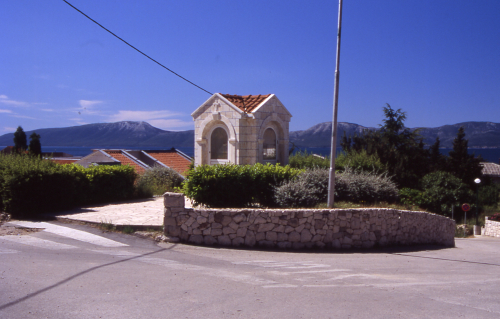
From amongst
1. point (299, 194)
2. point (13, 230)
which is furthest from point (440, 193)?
point (13, 230)

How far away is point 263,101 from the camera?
50.6 feet

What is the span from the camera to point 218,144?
15.7 metres

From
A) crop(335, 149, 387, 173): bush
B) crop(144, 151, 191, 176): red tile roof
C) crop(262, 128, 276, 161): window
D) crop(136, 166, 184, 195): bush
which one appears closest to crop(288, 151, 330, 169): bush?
crop(262, 128, 276, 161): window

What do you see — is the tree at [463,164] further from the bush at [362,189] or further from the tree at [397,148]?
the bush at [362,189]

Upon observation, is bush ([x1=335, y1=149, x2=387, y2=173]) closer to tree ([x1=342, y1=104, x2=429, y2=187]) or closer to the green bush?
tree ([x1=342, y1=104, x2=429, y2=187])

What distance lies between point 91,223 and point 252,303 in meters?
6.57

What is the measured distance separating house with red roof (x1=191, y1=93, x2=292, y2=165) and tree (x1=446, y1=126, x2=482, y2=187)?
2762 cm

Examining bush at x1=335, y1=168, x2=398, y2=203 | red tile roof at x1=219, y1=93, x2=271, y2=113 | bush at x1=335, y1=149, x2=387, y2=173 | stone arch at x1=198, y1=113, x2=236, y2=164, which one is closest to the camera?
bush at x1=335, y1=168, x2=398, y2=203

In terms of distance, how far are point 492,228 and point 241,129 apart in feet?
71.2

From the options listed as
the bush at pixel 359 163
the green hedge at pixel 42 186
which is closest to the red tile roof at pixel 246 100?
the bush at pixel 359 163

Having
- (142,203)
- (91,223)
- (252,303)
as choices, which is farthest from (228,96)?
(252,303)

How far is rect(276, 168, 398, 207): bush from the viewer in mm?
10492

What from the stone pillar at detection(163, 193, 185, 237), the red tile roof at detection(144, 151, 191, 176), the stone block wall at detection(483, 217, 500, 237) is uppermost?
the red tile roof at detection(144, 151, 191, 176)

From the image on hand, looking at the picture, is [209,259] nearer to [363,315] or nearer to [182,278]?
[182,278]
